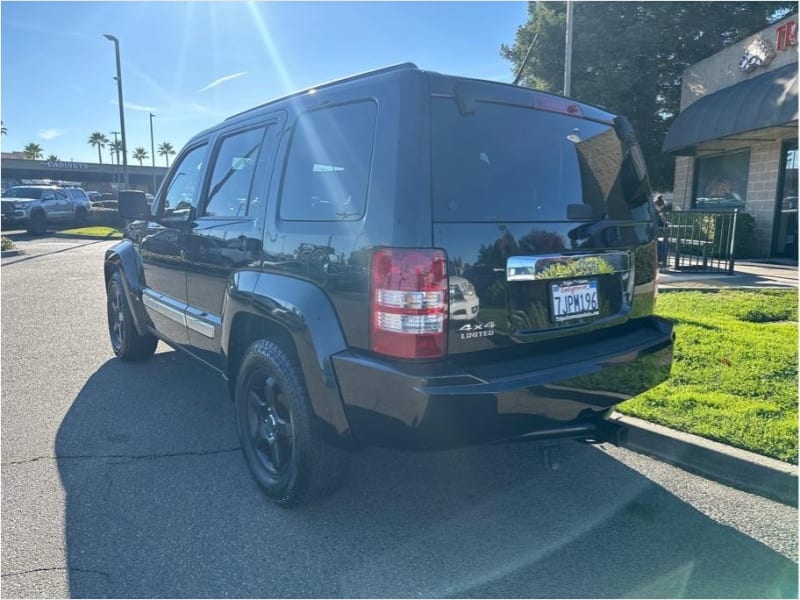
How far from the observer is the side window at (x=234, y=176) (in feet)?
11.4

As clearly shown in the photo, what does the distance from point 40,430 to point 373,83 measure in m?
3.35

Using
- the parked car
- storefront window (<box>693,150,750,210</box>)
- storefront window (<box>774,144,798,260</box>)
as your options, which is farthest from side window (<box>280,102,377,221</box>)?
the parked car

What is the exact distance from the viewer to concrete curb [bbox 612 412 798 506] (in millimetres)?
3141

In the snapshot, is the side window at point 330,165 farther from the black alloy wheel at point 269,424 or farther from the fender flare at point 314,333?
the black alloy wheel at point 269,424

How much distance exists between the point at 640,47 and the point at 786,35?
10.2m

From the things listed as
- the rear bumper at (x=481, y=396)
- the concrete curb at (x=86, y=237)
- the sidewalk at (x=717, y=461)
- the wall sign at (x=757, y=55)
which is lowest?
the sidewalk at (x=717, y=461)

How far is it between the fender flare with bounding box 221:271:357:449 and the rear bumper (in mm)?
63

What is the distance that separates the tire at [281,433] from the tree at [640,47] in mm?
20568

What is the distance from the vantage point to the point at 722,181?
1536 cm

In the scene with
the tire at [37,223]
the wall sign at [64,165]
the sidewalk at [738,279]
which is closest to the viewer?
the sidewalk at [738,279]

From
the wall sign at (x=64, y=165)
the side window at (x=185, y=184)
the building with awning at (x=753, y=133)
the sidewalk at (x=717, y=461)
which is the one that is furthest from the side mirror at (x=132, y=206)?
the wall sign at (x=64, y=165)

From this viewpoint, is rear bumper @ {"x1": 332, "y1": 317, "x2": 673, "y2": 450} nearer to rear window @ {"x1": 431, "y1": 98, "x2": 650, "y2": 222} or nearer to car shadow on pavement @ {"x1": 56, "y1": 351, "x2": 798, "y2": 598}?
car shadow on pavement @ {"x1": 56, "y1": 351, "x2": 798, "y2": 598}

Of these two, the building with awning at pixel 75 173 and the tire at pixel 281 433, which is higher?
the building with awning at pixel 75 173

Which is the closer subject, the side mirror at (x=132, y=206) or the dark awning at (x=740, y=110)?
the side mirror at (x=132, y=206)
